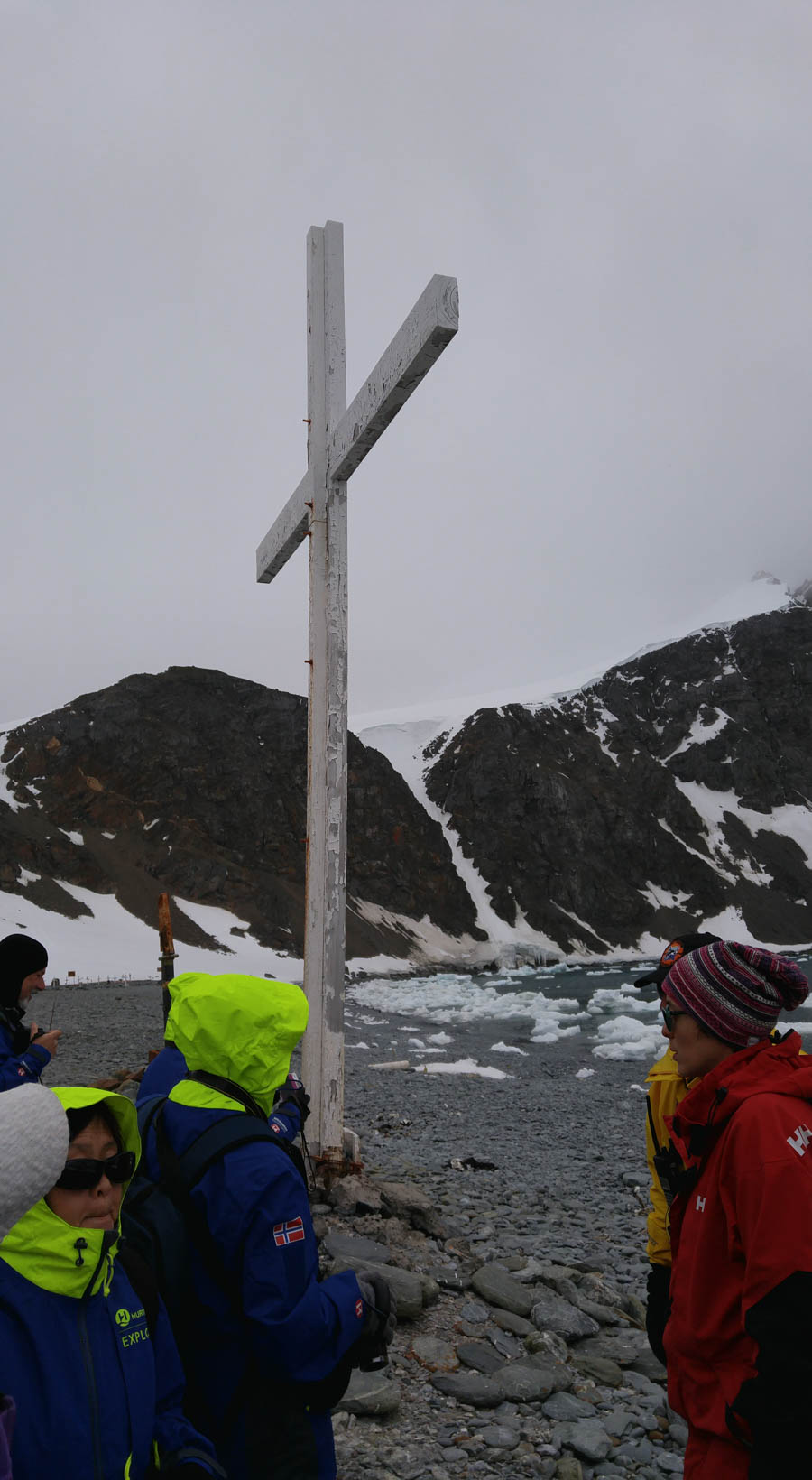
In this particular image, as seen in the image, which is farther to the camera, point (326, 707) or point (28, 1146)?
point (326, 707)

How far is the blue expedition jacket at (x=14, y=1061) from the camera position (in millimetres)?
3824

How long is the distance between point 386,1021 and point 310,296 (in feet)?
81.0

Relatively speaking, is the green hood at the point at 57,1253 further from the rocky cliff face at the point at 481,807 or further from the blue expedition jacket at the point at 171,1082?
the rocky cliff face at the point at 481,807

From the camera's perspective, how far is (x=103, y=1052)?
558 inches

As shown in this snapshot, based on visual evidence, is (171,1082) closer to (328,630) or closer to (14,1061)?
(14,1061)

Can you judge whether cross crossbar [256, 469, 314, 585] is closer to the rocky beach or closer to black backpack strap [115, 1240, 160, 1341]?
the rocky beach

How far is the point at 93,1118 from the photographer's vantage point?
189 cm

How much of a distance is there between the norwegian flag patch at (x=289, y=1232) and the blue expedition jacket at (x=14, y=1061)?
86.1 inches

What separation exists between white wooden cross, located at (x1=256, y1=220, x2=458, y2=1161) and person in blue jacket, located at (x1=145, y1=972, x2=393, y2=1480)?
9.10ft

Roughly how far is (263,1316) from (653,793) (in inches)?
3468

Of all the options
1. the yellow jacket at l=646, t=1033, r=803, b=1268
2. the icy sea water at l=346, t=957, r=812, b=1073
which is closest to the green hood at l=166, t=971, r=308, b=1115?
the yellow jacket at l=646, t=1033, r=803, b=1268

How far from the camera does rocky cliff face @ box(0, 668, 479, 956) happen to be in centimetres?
5016

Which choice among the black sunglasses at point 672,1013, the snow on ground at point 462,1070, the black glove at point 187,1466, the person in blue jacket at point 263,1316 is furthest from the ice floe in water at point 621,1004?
the black glove at point 187,1466

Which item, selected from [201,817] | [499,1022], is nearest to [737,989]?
[499,1022]
